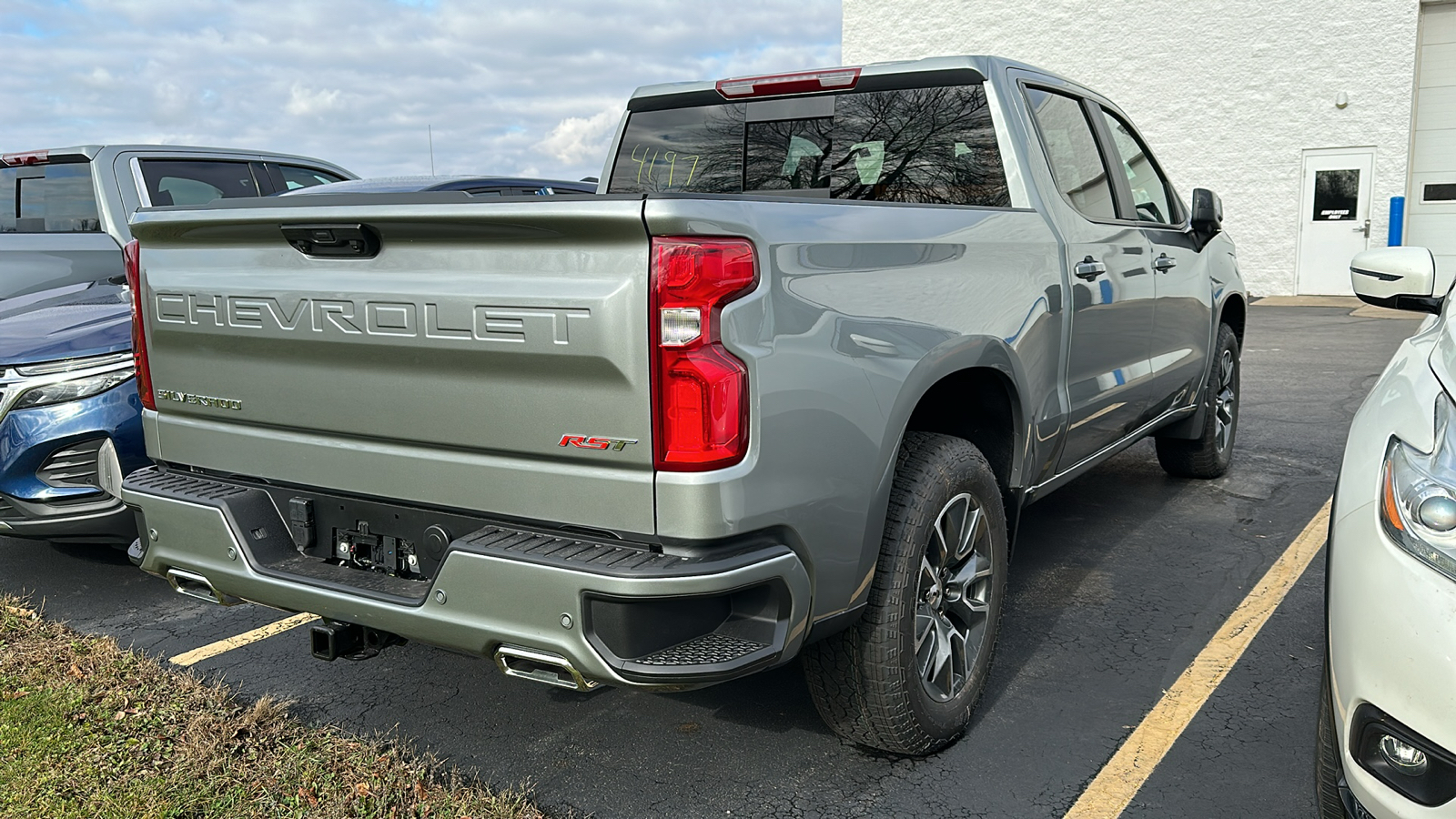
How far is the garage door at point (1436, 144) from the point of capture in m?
16.8

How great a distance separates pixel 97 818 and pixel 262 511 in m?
0.83

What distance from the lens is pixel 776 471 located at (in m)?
2.29

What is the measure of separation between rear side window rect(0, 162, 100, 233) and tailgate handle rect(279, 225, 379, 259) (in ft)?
13.8

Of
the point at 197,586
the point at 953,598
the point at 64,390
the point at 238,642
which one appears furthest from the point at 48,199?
the point at 953,598

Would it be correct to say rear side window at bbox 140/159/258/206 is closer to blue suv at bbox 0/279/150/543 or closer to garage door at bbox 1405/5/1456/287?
blue suv at bbox 0/279/150/543

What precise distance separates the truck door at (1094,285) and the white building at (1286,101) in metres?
14.5

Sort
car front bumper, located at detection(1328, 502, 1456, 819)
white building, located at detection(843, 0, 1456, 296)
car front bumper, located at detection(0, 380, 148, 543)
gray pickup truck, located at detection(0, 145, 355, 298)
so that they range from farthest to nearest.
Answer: white building, located at detection(843, 0, 1456, 296)
gray pickup truck, located at detection(0, 145, 355, 298)
car front bumper, located at detection(0, 380, 148, 543)
car front bumper, located at detection(1328, 502, 1456, 819)

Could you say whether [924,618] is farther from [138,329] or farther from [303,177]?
[303,177]

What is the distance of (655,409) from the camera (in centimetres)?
219

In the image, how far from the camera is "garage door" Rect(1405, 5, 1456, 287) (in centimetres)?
1678

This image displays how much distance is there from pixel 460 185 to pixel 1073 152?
10.3ft

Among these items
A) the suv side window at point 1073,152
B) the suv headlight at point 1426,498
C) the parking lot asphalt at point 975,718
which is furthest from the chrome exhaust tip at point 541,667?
the suv side window at point 1073,152

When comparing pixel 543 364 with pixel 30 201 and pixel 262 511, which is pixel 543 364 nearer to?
pixel 262 511

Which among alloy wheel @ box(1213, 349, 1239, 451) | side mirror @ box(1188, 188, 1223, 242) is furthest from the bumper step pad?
alloy wheel @ box(1213, 349, 1239, 451)
